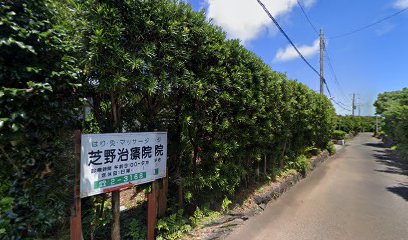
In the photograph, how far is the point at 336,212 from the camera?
16.7ft

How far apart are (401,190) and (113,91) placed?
8.84 m

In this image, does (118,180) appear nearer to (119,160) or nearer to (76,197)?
(119,160)

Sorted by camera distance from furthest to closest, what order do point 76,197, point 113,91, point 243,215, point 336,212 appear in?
point 336,212, point 243,215, point 113,91, point 76,197

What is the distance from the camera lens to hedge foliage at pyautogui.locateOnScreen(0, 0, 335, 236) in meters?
2.08

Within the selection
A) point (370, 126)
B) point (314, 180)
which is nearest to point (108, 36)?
point (314, 180)

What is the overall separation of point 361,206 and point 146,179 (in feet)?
17.8

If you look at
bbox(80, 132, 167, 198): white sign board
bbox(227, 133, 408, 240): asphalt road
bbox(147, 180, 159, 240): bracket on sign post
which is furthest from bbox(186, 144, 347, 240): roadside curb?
bbox(80, 132, 167, 198): white sign board

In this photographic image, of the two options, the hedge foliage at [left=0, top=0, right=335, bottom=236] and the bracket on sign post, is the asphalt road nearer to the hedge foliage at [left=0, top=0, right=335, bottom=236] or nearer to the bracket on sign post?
the hedge foliage at [left=0, top=0, right=335, bottom=236]

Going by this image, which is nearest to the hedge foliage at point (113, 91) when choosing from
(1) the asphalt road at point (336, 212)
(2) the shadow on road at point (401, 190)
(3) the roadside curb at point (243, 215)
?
(3) the roadside curb at point (243, 215)

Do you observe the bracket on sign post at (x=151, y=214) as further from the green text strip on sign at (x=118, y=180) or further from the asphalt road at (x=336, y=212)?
the asphalt road at (x=336, y=212)

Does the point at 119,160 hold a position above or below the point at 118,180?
above

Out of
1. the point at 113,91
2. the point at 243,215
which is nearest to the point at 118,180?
the point at 113,91

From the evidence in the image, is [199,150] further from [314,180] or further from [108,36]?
[314,180]

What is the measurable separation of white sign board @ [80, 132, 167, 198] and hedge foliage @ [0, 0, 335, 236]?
1.09 feet
